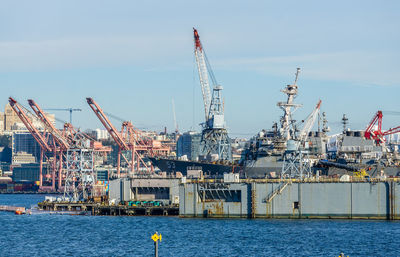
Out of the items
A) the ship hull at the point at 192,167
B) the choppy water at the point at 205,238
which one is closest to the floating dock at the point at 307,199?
the choppy water at the point at 205,238

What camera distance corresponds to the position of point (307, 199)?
90188mm

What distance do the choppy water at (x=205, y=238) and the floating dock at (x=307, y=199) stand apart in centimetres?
162

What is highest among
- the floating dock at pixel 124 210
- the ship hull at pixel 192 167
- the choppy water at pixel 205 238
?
the ship hull at pixel 192 167

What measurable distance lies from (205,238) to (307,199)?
16.4 m

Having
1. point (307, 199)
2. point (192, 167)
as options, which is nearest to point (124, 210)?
point (307, 199)

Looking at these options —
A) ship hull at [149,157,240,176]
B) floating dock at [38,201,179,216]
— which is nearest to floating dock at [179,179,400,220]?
floating dock at [38,201,179,216]

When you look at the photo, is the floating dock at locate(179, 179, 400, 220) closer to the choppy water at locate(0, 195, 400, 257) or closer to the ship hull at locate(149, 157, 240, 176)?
the choppy water at locate(0, 195, 400, 257)

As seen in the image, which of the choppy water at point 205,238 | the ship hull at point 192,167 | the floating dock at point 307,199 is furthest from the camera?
the ship hull at point 192,167

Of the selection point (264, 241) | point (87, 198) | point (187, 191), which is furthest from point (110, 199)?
point (264, 241)

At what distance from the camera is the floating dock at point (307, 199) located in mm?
89500

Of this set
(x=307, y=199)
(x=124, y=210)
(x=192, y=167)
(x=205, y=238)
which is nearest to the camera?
(x=205, y=238)

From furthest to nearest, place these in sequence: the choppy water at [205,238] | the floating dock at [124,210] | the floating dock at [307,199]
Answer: the floating dock at [124,210] < the floating dock at [307,199] < the choppy water at [205,238]

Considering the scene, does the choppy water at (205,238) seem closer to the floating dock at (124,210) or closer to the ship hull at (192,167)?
the floating dock at (124,210)

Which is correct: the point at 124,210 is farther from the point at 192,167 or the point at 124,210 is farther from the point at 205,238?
the point at 192,167
